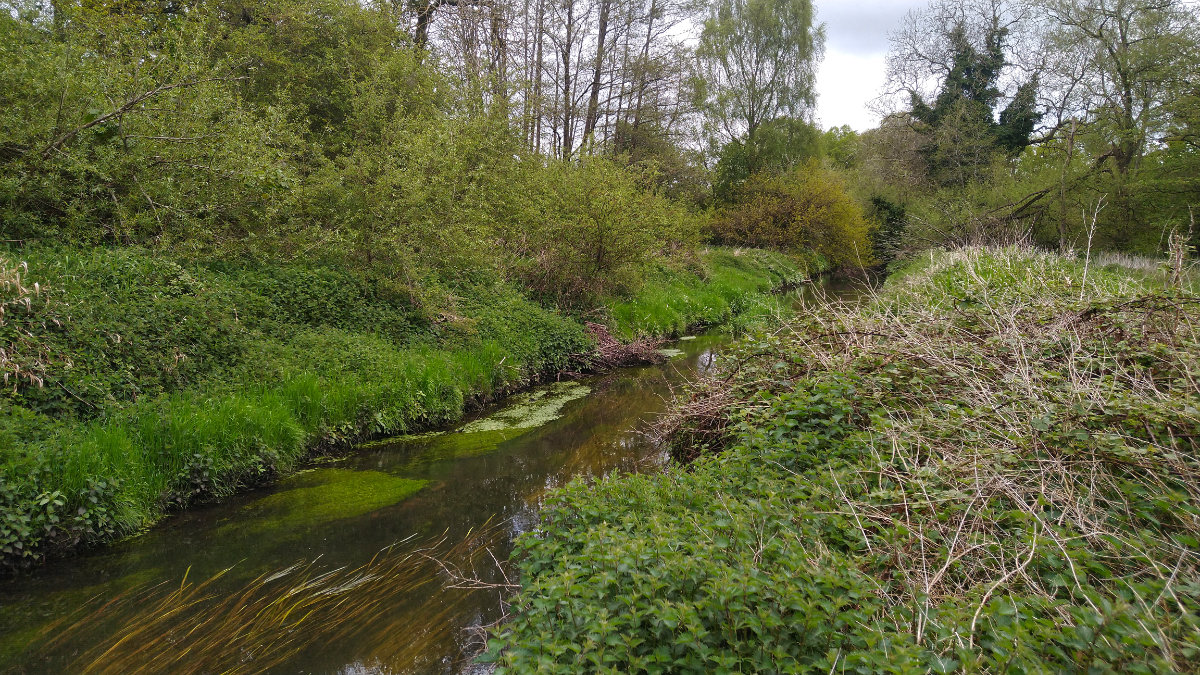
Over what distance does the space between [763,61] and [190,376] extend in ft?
104

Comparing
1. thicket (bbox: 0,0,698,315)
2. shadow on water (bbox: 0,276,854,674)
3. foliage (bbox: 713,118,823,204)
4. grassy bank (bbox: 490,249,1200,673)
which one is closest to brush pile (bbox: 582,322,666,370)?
thicket (bbox: 0,0,698,315)

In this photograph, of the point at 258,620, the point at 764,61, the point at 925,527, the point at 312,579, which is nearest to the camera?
Result: the point at 925,527

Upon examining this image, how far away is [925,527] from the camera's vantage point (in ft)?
11.0

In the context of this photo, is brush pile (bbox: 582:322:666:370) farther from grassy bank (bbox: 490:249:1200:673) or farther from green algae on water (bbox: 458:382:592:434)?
grassy bank (bbox: 490:249:1200:673)

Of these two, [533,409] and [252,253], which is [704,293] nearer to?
[533,409]

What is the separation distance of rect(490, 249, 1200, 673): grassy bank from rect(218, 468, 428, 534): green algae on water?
2.86 m

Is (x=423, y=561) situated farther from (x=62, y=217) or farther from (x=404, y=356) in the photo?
(x=62, y=217)

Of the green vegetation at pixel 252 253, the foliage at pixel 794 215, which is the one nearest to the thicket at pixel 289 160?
the green vegetation at pixel 252 253

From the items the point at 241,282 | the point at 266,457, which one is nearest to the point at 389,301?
the point at 241,282

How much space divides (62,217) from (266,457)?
423 centimetres

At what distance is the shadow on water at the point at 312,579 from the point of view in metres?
3.96

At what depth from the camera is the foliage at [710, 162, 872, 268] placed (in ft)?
93.6

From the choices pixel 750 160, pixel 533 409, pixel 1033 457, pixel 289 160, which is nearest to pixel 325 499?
pixel 533 409

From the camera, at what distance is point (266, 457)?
6676 millimetres
